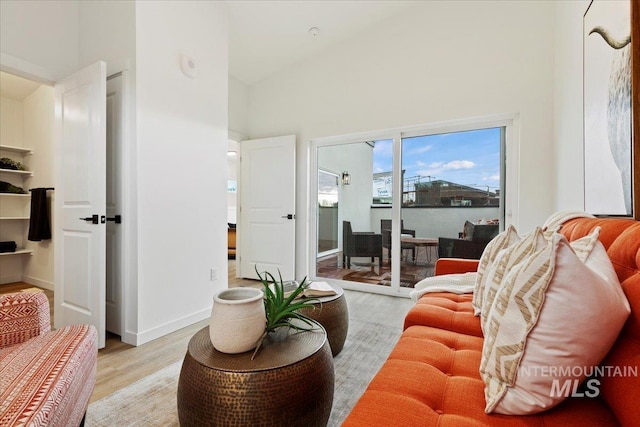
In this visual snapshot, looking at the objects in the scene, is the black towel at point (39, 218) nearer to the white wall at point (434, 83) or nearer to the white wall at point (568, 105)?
the white wall at point (434, 83)

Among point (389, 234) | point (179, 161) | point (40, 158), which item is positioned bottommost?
point (389, 234)

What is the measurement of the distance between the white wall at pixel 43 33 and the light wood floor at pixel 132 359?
227 cm


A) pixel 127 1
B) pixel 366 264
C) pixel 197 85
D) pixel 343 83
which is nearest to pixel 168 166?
pixel 197 85

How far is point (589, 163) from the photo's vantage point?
1844 millimetres

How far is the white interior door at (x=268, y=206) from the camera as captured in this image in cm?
412

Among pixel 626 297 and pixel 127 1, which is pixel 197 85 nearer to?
pixel 127 1

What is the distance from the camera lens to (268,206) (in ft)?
14.1

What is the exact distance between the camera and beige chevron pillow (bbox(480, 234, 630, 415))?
2.31 feet

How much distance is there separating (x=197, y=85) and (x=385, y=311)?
2800 millimetres

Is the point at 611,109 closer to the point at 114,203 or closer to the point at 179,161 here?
the point at 179,161

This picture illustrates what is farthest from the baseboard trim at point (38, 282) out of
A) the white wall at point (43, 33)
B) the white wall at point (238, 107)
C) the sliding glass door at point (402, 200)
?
the sliding glass door at point (402, 200)

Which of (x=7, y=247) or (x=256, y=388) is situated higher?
(x=7, y=247)

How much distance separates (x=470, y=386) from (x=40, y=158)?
5.35 metres

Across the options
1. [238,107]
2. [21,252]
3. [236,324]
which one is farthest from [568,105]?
[21,252]
